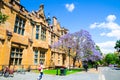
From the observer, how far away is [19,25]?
2341 centimetres

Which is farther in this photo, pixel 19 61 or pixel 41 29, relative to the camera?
pixel 41 29

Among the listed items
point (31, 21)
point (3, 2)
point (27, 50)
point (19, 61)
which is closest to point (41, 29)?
point (31, 21)

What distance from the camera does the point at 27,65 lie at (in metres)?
24.1

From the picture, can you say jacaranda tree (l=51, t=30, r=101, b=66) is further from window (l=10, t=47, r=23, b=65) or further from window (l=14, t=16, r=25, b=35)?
window (l=10, t=47, r=23, b=65)

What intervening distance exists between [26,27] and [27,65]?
214 inches

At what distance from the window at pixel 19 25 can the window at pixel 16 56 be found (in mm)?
2410

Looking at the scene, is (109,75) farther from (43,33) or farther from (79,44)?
(43,33)

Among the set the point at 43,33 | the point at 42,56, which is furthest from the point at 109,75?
the point at 43,33

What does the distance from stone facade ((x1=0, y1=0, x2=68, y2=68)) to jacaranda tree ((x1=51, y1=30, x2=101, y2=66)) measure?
2.80 meters

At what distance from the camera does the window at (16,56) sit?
21642mm

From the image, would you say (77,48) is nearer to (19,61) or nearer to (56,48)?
(56,48)

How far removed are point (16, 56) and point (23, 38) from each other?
106 inches

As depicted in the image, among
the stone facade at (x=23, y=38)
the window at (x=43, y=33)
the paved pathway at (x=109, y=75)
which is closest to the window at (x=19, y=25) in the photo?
the stone facade at (x=23, y=38)

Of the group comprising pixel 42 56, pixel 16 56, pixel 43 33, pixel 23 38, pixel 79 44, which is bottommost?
pixel 16 56
